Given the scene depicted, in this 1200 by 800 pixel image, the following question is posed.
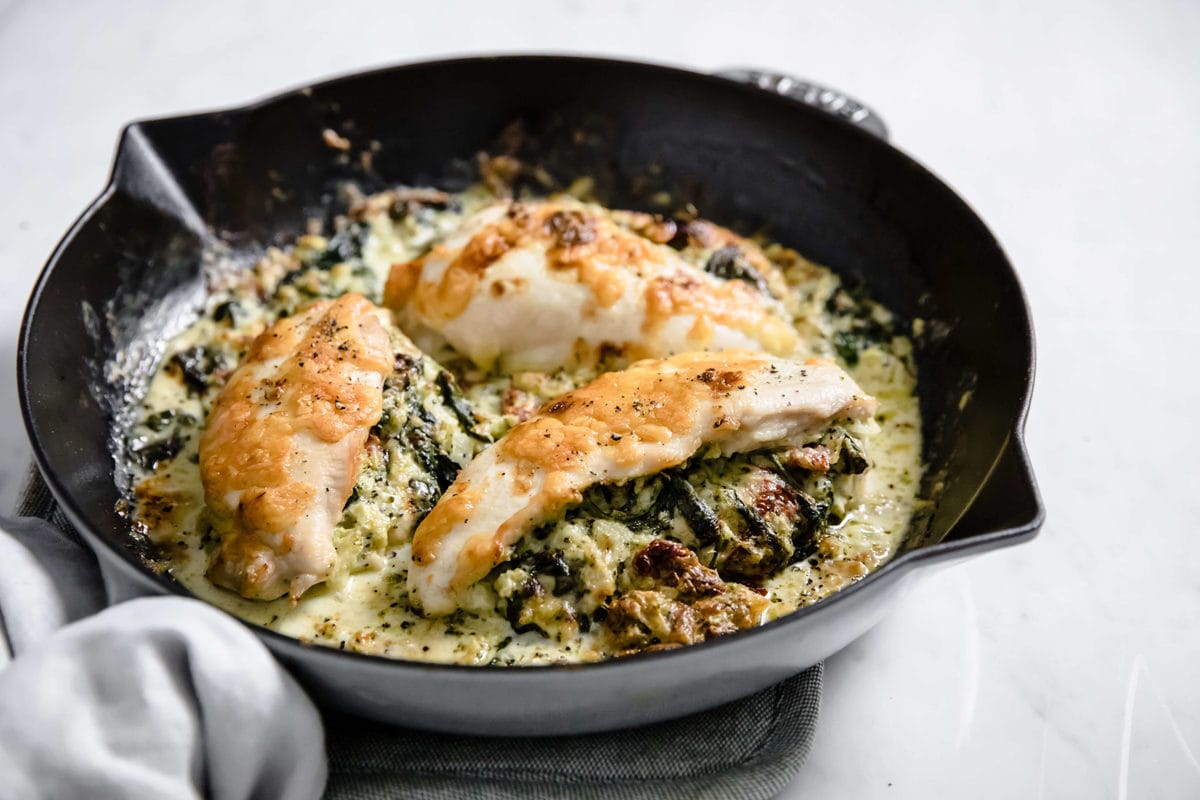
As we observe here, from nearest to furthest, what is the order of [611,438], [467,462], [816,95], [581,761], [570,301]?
[581,761]
[611,438]
[467,462]
[570,301]
[816,95]

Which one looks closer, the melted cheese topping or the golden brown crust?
the melted cheese topping

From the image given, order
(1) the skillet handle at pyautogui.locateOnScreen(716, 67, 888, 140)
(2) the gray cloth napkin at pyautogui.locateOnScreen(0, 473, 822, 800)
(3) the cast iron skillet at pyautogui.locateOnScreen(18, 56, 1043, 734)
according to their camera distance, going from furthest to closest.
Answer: (1) the skillet handle at pyautogui.locateOnScreen(716, 67, 888, 140), (2) the gray cloth napkin at pyautogui.locateOnScreen(0, 473, 822, 800), (3) the cast iron skillet at pyautogui.locateOnScreen(18, 56, 1043, 734)

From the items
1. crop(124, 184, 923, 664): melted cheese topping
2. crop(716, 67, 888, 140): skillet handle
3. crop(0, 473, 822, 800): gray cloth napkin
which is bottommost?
crop(0, 473, 822, 800): gray cloth napkin

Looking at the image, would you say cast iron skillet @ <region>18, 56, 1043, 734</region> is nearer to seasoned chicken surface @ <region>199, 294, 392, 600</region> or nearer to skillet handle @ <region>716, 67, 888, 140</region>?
skillet handle @ <region>716, 67, 888, 140</region>

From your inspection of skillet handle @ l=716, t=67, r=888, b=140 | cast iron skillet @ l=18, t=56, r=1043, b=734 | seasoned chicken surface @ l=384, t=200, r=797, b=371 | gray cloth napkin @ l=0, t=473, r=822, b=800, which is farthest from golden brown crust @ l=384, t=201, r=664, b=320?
gray cloth napkin @ l=0, t=473, r=822, b=800

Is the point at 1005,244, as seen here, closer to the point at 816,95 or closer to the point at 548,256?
the point at 816,95

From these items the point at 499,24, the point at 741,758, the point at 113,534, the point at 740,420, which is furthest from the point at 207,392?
the point at 499,24

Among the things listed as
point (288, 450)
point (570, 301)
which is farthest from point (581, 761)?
point (570, 301)
